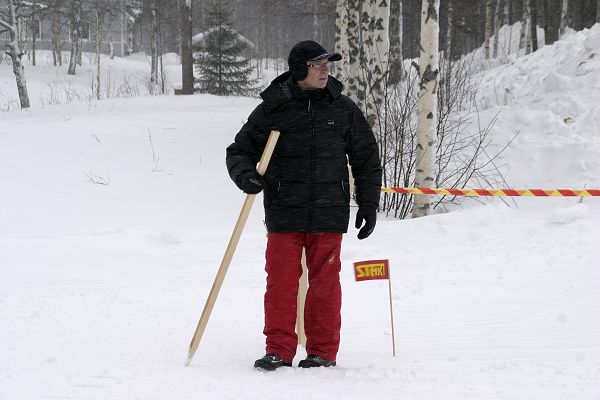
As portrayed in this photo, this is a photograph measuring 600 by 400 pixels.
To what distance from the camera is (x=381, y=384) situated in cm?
344

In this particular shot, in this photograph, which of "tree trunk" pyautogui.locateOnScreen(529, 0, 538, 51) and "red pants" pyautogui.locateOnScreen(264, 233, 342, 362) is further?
"tree trunk" pyautogui.locateOnScreen(529, 0, 538, 51)

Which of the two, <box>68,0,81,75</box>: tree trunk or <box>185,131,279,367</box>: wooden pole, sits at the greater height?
<box>68,0,81,75</box>: tree trunk

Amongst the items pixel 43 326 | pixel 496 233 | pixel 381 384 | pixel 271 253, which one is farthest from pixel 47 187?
pixel 381 384

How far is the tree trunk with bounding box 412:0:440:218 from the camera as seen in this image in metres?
8.39

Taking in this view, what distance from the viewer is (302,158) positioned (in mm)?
3773

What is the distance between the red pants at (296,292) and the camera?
381cm

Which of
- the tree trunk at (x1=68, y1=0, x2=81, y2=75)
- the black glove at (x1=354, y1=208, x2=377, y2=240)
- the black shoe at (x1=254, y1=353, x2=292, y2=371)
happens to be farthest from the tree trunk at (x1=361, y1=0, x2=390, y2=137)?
the tree trunk at (x1=68, y1=0, x2=81, y2=75)

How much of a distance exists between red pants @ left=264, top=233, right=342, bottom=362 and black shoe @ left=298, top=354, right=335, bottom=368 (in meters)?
0.04

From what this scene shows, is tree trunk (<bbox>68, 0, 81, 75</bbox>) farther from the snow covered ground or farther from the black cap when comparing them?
the black cap

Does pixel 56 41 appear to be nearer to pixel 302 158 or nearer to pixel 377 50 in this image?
pixel 377 50

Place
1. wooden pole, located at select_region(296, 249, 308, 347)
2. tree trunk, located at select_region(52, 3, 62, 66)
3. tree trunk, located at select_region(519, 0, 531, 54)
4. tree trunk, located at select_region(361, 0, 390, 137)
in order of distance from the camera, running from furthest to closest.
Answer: tree trunk, located at select_region(52, 3, 62, 66) → tree trunk, located at select_region(519, 0, 531, 54) → tree trunk, located at select_region(361, 0, 390, 137) → wooden pole, located at select_region(296, 249, 308, 347)

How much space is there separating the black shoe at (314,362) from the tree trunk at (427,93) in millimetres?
5086

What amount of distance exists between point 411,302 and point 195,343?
7.66 feet

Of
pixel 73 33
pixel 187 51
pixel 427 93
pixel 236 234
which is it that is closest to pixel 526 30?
pixel 187 51
